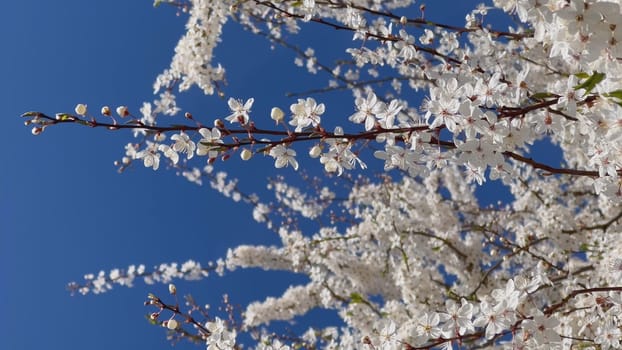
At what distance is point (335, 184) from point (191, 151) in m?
6.64

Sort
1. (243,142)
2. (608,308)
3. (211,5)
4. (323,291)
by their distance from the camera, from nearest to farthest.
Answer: (243,142) < (608,308) < (211,5) < (323,291)

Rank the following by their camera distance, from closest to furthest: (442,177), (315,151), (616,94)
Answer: (616,94) < (315,151) < (442,177)

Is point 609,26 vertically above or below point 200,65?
below

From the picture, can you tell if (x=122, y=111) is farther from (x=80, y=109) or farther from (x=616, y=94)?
(x=616, y=94)

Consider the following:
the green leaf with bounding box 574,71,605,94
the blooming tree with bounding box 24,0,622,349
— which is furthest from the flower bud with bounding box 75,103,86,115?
the green leaf with bounding box 574,71,605,94

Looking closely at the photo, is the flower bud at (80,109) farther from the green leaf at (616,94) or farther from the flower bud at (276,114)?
the green leaf at (616,94)

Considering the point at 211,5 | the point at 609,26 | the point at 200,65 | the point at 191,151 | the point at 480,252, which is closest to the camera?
the point at 609,26

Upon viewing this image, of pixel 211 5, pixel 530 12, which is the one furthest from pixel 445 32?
pixel 530 12

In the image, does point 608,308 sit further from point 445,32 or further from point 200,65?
point 200,65

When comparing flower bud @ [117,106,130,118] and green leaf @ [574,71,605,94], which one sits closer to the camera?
green leaf @ [574,71,605,94]

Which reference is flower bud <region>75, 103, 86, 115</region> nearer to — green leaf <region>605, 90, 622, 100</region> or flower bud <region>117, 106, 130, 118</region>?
flower bud <region>117, 106, 130, 118</region>

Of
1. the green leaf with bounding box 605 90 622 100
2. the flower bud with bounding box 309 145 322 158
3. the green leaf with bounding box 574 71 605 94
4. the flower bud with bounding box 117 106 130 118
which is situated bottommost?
the green leaf with bounding box 605 90 622 100

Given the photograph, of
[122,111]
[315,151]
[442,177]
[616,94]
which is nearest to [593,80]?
[616,94]

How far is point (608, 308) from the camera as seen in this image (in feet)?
9.89
